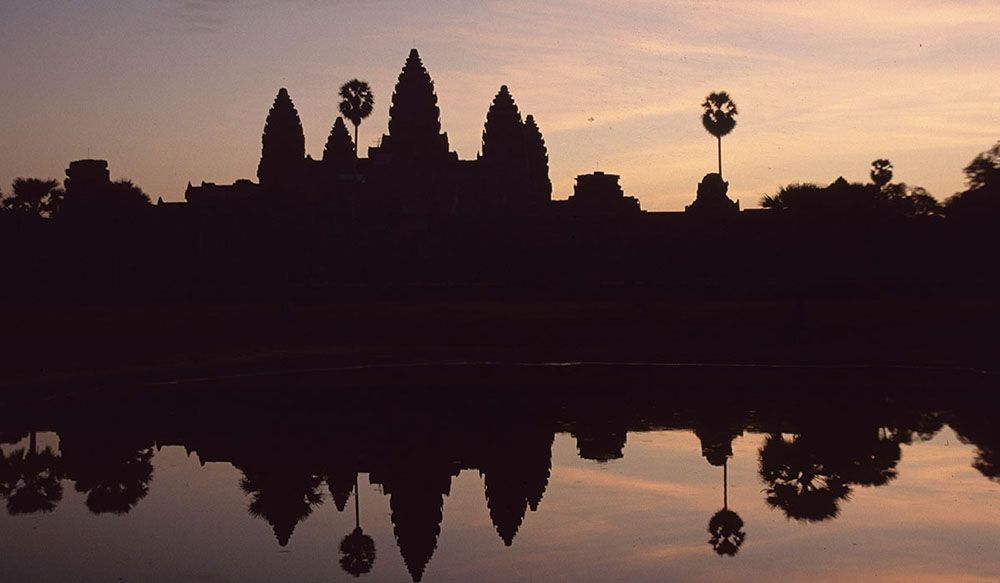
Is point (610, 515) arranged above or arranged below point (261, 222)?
below

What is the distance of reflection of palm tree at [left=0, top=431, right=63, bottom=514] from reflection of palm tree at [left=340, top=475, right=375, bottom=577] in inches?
178

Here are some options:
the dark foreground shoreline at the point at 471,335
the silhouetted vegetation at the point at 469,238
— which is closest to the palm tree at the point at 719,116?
the silhouetted vegetation at the point at 469,238

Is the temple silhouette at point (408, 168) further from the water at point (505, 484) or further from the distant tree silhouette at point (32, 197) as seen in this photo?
the water at point (505, 484)

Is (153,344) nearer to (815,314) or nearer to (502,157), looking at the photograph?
(815,314)

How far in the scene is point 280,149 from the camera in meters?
127

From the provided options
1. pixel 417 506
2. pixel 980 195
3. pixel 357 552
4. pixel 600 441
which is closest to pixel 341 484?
pixel 417 506

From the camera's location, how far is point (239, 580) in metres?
12.5

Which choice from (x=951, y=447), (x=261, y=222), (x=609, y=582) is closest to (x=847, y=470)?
(x=951, y=447)

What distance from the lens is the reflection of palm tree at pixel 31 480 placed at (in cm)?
1702

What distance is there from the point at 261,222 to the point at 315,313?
31747 mm

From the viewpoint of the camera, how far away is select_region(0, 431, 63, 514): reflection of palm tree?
17.0 metres

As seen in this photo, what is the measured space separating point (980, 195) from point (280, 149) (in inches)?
2983

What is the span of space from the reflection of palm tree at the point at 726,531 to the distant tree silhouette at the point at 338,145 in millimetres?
123600

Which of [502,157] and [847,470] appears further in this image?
[502,157]
